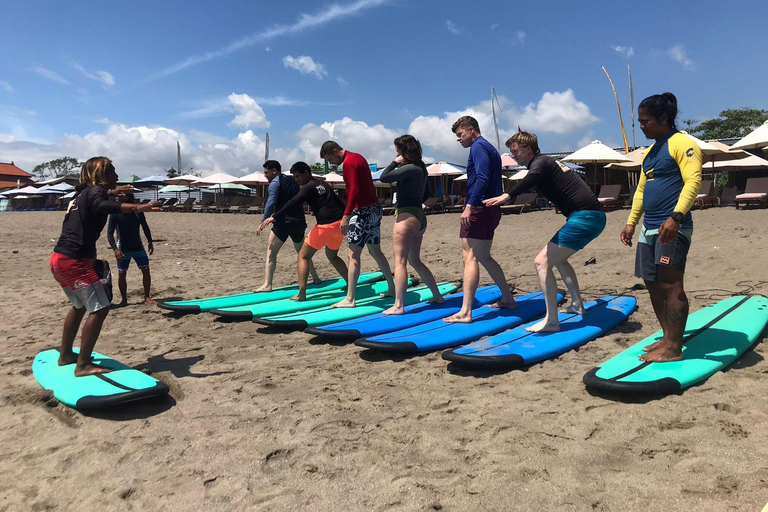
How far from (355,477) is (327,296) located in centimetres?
434

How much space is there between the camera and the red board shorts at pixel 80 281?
3322 millimetres

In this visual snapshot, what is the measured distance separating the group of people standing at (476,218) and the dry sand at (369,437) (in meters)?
0.61

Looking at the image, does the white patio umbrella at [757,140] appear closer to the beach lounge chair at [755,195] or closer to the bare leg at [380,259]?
the beach lounge chair at [755,195]

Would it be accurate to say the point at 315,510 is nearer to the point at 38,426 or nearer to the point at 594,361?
the point at 38,426

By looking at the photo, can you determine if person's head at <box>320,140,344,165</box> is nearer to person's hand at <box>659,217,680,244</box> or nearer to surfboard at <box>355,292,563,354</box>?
surfboard at <box>355,292,563,354</box>

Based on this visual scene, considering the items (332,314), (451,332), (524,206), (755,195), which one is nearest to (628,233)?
Answer: (451,332)

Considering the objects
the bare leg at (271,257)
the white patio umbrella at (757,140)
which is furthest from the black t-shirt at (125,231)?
the white patio umbrella at (757,140)

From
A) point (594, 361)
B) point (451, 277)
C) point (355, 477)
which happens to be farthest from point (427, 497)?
point (451, 277)

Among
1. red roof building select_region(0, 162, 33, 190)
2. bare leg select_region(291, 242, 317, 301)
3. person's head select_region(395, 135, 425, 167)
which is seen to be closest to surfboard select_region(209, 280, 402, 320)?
bare leg select_region(291, 242, 317, 301)

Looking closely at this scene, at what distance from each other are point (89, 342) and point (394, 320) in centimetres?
267

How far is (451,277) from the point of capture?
27.1 ft

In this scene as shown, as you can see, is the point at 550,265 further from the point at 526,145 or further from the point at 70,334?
the point at 70,334

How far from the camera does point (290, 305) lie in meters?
5.86

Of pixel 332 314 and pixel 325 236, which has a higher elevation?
pixel 325 236
